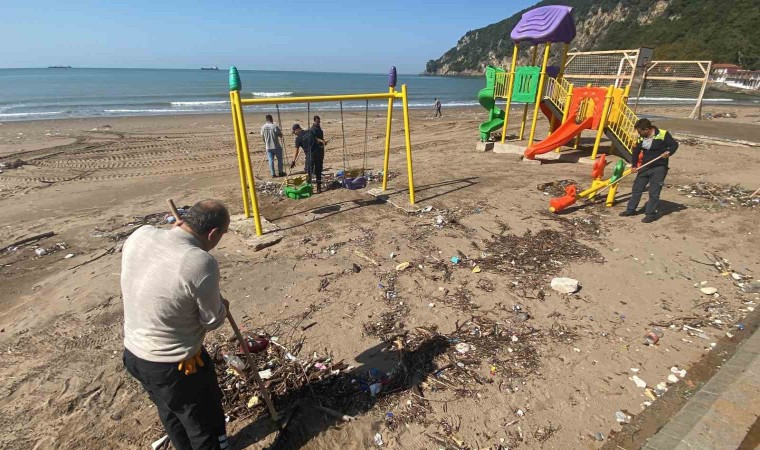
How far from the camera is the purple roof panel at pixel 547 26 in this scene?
10.1m

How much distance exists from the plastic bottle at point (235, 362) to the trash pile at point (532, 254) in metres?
3.18

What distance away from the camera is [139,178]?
389 inches

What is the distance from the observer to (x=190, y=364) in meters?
2.06

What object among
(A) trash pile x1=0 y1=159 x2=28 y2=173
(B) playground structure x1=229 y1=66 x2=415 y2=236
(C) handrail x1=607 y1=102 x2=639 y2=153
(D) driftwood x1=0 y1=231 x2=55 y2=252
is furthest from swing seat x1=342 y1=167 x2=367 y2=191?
(A) trash pile x1=0 y1=159 x2=28 y2=173

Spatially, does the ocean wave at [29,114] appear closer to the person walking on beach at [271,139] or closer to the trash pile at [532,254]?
the person walking on beach at [271,139]

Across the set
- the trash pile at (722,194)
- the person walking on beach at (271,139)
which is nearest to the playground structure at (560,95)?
the trash pile at (722,194)

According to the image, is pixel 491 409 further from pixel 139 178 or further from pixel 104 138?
pixel 104 138

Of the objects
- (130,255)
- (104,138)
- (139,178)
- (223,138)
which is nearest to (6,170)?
(139,178)

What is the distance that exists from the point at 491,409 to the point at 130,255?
2.70 m

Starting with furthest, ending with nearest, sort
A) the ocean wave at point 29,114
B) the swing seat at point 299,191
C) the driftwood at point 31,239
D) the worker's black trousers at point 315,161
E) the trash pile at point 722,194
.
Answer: the ocean wave at point 29,114 < the worker's black trousers at point 315,161 < the swing seat at point 299,191 < the trash pile at point 722,194 < the driftwood at point 31,239

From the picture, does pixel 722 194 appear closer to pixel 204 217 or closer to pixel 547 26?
pixel 547 26

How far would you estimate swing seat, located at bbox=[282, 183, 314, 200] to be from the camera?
7.59m

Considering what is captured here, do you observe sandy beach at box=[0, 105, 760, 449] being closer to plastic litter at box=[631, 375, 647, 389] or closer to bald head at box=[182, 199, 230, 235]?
plastic litter at box=[631, 375, 647, 389]

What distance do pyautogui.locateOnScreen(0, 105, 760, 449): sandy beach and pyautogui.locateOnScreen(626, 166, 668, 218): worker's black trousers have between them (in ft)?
0.93
